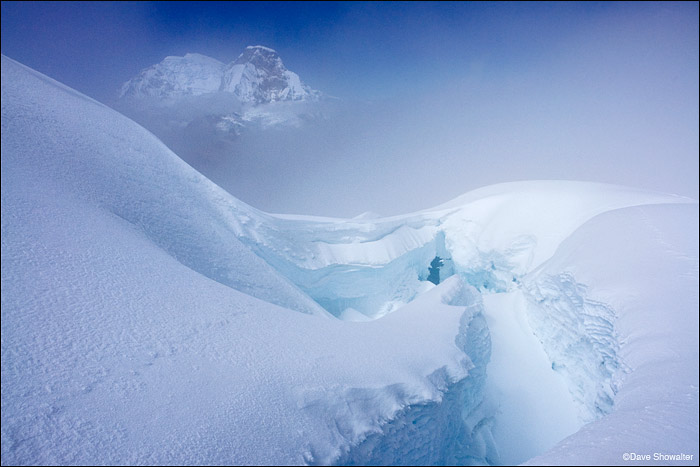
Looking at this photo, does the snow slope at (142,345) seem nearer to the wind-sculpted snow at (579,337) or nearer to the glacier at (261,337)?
the glacier at (261,337)

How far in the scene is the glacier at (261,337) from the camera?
1.64 m

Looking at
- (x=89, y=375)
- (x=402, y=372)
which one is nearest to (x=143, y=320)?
(x=89, y=375)

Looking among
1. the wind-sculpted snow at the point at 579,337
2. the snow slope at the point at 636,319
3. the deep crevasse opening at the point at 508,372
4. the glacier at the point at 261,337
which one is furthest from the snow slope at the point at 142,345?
the wind-sculpted snow at the point at 579,337

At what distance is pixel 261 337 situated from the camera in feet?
8.38

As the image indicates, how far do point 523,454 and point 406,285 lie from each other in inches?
209

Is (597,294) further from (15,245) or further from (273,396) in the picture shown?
(15,245)

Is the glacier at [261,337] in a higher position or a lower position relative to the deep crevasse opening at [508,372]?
higher

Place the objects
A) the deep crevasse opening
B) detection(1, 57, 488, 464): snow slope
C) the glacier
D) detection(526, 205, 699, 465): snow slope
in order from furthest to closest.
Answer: the deep crevasse opening < detection(526, 205, 699, 465): snow slope < the glacier < detection(1, 57, 488, 464): snow slope

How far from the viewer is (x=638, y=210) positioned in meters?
5.67

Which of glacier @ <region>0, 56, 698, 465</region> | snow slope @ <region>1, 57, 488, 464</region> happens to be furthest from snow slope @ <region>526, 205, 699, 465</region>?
snow slope @ <region>1, 57, 488, 464</region>

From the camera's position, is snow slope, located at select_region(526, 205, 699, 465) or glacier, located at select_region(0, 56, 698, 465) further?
snow slope, located at select_region(526, 205, 699, 465)

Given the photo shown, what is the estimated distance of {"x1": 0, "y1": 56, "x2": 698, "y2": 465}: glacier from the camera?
1.64 meters

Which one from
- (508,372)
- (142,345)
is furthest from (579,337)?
(142,345)

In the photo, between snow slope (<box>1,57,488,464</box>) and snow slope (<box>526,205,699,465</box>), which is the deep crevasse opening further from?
snow slope (<box>1,57,488,464</box>)
